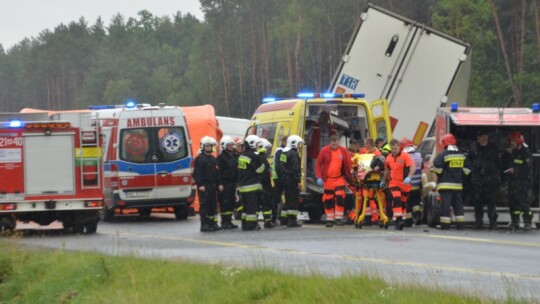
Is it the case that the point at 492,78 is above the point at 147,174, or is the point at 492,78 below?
above

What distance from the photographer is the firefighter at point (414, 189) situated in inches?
843

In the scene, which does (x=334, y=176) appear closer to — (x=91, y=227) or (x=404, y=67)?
(x=91, y=227)

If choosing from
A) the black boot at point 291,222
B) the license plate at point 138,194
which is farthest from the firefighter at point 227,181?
the license plate at point 138,194

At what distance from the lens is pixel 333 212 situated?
21125mm

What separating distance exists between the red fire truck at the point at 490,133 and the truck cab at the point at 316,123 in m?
1.28

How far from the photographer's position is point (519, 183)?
20562 millimetres

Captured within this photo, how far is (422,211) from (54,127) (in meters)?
7.14

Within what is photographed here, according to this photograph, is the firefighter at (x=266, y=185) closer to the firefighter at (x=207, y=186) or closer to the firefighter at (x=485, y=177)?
the firefighter at (x=207, y=186)

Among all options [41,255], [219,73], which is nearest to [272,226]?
[41,255]

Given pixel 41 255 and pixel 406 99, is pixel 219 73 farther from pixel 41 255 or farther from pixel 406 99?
pixel 41 255

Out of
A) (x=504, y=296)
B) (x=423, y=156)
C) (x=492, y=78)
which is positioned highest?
(x=492, y=78)

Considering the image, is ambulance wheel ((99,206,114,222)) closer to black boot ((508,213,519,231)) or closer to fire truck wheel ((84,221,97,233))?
fire truck wheel ((84,221,97,233))

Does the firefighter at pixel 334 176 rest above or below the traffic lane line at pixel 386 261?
above

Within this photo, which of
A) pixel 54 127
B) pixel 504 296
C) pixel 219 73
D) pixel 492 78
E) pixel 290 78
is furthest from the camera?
pixel 219 73
